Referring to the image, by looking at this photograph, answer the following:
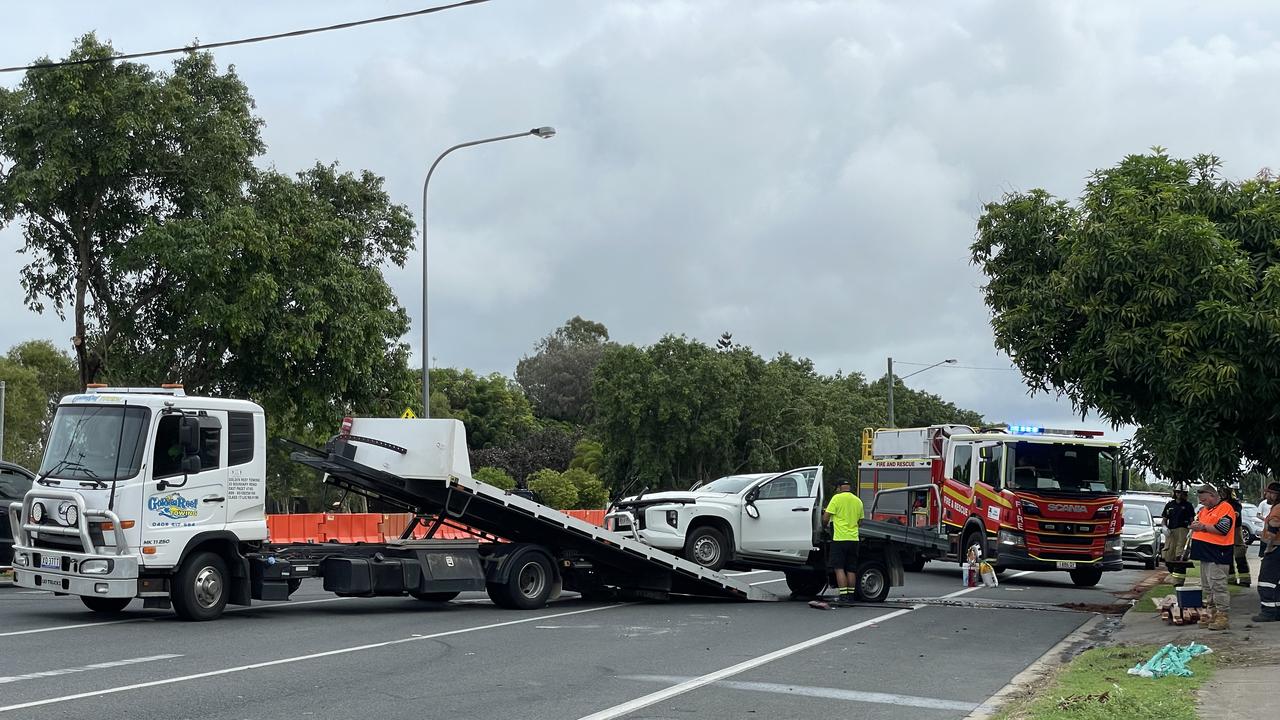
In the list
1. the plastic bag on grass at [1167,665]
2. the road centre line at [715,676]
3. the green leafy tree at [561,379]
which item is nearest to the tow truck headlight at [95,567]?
the road centre line at [715,676]

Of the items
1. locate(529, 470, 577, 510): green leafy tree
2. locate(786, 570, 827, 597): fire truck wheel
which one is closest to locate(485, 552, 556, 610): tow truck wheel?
locate(786, 570, 827, 597): fire truck wheel

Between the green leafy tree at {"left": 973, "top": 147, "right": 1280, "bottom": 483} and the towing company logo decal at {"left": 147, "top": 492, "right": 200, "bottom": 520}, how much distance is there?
1129cm

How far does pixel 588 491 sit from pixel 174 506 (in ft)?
140

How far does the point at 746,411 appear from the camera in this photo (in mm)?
56531

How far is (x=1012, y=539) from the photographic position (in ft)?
77.3

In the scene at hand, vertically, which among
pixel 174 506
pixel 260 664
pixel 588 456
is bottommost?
pixel 260 664

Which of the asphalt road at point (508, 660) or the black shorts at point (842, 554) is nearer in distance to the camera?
the asphalt road at point (508, 660)

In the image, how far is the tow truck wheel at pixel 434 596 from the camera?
1684cm

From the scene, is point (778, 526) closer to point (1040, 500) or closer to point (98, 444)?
point (1040, 500)

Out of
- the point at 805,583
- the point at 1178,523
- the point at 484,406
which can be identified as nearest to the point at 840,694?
the point at 805,583

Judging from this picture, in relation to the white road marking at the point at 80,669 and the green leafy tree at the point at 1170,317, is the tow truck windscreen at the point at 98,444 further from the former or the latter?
the green leafy tree at the point at 1170,317

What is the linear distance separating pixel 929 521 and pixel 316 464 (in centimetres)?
1408

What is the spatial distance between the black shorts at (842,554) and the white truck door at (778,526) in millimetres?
693

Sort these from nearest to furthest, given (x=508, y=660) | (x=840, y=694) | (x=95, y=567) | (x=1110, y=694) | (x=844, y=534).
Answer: (x=1110, y=694)
(x=840, y=694)
(x=508, y=660)
(x=95, y=567)
(x=844, y=534)
